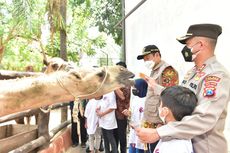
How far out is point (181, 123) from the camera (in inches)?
77.8

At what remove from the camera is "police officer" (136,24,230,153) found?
77.7 inches

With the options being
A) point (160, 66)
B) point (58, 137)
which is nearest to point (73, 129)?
point (58, 137)

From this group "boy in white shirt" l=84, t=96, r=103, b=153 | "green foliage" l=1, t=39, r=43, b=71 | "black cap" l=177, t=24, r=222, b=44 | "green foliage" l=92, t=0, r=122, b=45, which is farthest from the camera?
"green foliage" l=1, t=39, r=43, b=71

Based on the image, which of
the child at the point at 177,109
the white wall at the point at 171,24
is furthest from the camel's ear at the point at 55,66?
the white wall at the point at 171,24

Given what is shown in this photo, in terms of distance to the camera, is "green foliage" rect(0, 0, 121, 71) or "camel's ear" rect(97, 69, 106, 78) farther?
"green foliage" rect(0, 0, 121, 71)

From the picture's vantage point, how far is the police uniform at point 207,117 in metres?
1.97

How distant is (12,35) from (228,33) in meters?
12.6

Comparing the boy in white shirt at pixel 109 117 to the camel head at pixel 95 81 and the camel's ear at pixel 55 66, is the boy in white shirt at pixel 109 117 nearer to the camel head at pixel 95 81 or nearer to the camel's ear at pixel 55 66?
the camel's ear at pixel 55 66

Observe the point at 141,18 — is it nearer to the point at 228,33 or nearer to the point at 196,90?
the point at 228,33

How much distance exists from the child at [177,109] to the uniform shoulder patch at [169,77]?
1.44 m

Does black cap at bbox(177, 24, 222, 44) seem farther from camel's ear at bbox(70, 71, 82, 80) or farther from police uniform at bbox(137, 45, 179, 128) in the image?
police uniform at bbox(137, 45, 179, 128)

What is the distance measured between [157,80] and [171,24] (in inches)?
69.8

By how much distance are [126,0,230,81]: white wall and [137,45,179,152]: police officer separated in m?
0.57

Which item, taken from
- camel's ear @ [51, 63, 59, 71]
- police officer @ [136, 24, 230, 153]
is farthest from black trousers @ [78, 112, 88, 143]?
police officer @ [136, 24, 230, 153]
